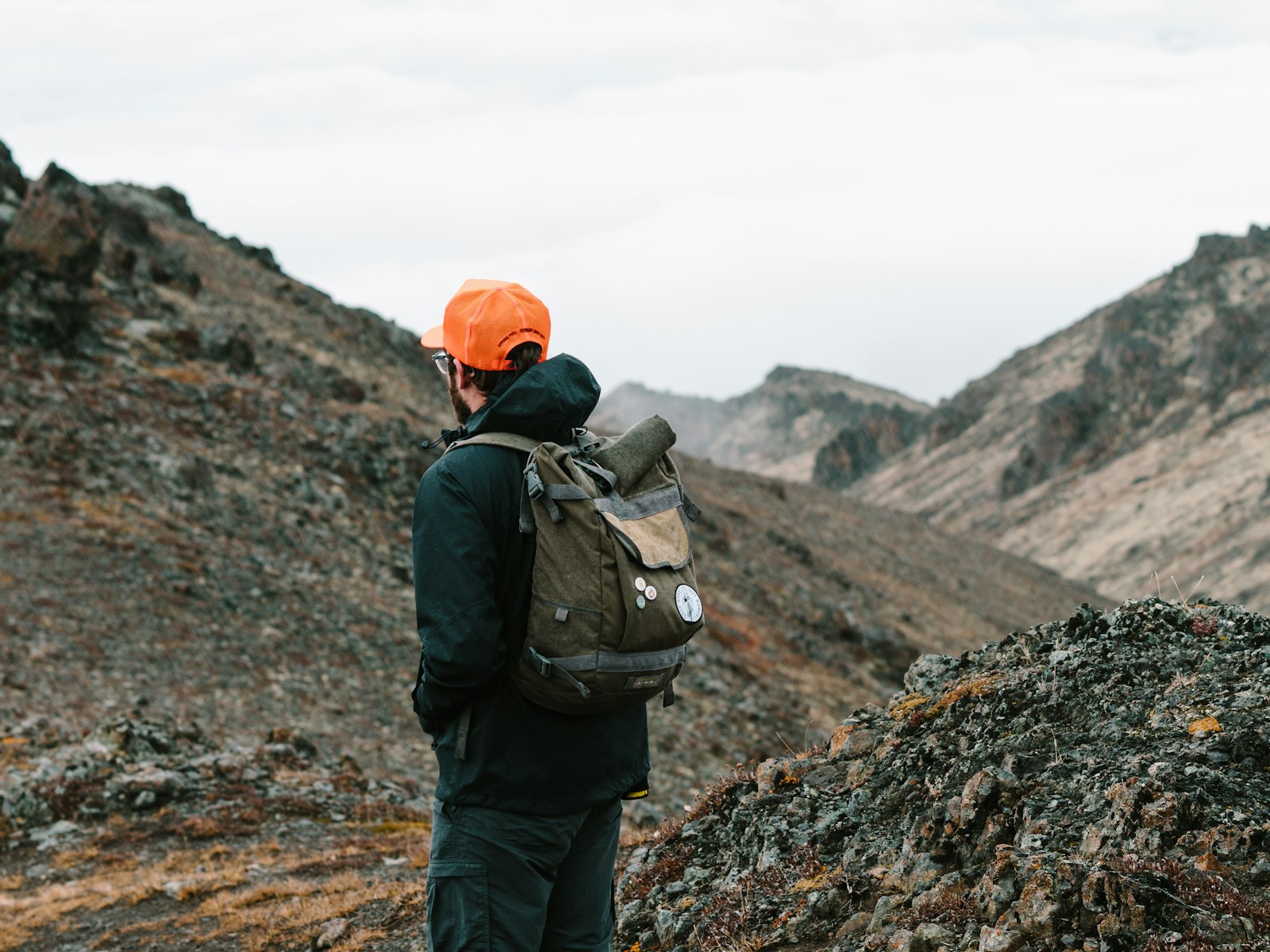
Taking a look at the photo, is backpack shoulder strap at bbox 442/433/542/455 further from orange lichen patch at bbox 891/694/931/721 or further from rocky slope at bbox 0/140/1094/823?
rocky slope at bbox 0/140/1094/823

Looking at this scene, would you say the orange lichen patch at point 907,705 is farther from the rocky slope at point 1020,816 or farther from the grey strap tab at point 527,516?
the grey strap tab at point 527,516

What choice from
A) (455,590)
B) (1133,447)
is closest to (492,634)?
(455,590)

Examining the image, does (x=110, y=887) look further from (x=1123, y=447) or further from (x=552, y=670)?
(x=1123, y=447)

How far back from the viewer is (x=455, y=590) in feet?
12.0

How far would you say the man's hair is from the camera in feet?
13.3

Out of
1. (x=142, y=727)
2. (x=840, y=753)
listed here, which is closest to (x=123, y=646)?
(x=142, y=727)

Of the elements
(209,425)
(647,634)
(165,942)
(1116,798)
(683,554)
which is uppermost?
(209,425)

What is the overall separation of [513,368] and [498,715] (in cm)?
132

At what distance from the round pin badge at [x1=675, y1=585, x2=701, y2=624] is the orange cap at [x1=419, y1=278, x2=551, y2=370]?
110 cm

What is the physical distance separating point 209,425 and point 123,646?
10.5m

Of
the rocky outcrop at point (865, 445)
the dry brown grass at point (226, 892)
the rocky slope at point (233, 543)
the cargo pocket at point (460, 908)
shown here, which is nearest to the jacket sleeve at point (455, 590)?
the cargo pocket at point (460, 908)

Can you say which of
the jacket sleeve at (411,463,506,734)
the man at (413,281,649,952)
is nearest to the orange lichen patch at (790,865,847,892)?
the man at (413,281,649,952)

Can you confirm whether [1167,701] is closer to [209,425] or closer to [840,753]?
[840,753]

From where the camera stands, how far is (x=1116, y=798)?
4914 millimetres
